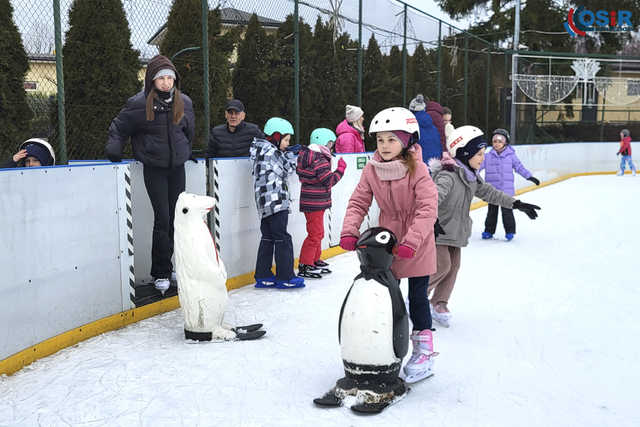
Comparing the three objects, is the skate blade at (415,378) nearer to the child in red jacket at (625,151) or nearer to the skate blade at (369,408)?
the skate blade at (369,408)

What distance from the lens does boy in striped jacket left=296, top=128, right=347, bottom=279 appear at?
6.20 meters

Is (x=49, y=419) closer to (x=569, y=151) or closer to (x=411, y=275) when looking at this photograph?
(x=411, y=275)

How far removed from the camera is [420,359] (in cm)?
373

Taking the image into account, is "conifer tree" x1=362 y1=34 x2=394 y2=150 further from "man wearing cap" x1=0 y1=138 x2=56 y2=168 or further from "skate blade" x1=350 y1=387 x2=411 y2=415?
"skate blade" x1=350 y1=387 x2=411 y2=415

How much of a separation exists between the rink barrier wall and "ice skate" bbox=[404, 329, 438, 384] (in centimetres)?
212

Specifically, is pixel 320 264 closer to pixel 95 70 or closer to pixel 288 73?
pixel 288 73

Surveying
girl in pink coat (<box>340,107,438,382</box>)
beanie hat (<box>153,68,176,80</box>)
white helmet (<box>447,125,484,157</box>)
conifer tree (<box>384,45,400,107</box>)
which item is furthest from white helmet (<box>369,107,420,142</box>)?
conifer tree (<box>384,45,400,107</box>)

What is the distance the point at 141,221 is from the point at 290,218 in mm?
1884

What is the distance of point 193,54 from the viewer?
6883 millimetres

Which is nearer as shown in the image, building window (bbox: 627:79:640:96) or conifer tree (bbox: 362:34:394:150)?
conifer tree (bbox: 362:34:394:150)

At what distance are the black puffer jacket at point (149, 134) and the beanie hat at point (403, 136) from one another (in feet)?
7.01

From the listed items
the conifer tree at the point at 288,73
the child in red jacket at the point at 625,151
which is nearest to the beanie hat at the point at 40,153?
the conifer tree at the point at 288,73

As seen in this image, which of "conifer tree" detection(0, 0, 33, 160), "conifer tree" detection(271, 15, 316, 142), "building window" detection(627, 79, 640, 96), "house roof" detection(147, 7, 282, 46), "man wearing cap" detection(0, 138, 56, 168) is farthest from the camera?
"building window" detection(627, 79, 640, 96)

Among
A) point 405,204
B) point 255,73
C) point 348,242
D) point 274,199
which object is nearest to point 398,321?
point 348,242
